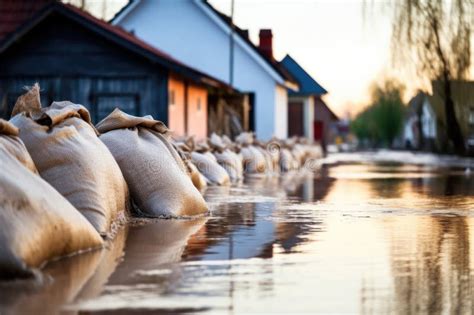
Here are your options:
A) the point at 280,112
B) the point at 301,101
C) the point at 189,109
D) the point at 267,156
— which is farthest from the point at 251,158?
the point at 301,101

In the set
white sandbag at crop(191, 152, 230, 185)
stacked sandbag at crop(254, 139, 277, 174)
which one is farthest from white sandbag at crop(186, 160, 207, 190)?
stacked sandbag at crop(254, 139, 277, 174)

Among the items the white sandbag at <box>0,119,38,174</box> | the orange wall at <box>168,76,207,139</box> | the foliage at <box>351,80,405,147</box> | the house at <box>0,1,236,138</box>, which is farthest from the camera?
the foliage at <box>351,80,405,147</box>

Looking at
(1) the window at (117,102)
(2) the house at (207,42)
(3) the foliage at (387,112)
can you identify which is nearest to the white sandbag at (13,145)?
(1) the window at (117,102)

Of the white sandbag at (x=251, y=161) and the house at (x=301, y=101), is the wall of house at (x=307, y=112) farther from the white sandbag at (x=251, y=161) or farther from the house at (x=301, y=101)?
the white sandbag at (x=251, y=161)

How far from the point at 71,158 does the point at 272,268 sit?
2.29 meters

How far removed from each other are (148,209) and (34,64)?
1680 centimetres

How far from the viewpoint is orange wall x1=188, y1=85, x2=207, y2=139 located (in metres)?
30.2

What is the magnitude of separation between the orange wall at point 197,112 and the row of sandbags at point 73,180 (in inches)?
740

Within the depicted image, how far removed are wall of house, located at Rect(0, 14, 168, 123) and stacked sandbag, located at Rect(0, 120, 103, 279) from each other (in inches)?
741

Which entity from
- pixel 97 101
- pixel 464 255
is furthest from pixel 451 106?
pixel 464 255

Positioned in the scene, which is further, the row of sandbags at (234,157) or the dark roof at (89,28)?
the dark roof at (89,28)

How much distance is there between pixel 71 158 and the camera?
820 cm

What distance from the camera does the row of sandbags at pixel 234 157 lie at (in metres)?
18.1

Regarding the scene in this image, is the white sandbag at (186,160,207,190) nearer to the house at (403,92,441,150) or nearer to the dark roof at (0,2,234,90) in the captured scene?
the dark roof at (0,2,234,90)
